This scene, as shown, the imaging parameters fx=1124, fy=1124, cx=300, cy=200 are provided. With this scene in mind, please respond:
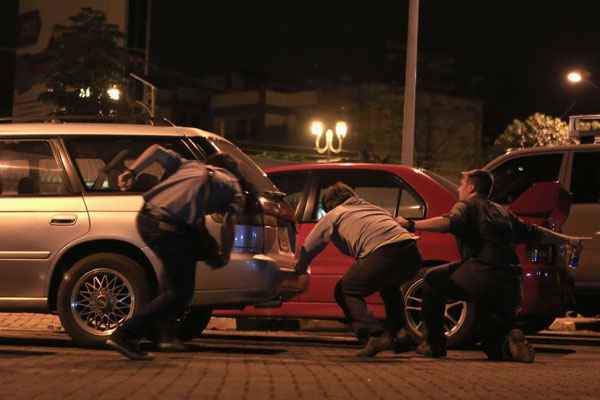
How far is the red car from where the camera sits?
31.5 ft

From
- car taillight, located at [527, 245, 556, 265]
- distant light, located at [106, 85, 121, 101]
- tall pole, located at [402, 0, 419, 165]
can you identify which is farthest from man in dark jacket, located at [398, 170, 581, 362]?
distant light, located at [106, 85, 121, 101]

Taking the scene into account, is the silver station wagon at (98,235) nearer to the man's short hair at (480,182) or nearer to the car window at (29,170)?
the car window at (29,170)

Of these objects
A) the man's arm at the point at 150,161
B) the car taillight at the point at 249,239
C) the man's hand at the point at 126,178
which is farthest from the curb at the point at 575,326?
the man's hand at the point at 126,178

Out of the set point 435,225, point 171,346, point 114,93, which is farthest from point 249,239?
point 114,93

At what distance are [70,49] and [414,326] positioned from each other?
90.4 feet

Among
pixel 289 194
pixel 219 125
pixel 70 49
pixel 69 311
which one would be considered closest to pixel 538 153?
pixel 289 194

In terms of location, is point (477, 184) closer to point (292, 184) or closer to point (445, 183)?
point (445, 183)

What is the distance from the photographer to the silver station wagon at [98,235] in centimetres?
862

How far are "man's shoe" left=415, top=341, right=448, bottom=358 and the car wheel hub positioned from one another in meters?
2.30

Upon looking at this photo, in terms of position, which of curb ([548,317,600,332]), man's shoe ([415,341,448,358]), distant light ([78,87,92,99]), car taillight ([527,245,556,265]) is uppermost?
distant light ([78,87,92,99])

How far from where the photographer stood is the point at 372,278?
857 cm

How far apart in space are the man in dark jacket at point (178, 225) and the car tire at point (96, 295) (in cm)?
71

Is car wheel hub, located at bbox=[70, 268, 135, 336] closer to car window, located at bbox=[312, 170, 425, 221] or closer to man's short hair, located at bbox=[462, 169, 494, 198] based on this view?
car window, located at bbox=[312, 170, 425, 221]

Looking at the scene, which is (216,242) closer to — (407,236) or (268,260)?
(268,260)
